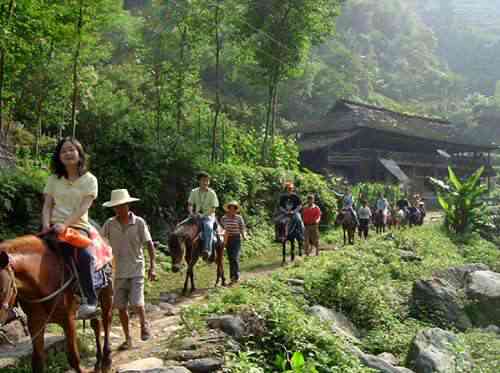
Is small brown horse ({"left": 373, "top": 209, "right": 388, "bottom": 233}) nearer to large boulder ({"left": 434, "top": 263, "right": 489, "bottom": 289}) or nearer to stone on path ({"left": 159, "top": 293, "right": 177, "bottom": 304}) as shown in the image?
large boulder ({"left": 434, "top": 263, "right": 489, "bottom": 289})

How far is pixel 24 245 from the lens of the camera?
4.65m

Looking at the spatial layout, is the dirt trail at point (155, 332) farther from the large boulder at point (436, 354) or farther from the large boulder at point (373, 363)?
the large boulder at point (436, 354)

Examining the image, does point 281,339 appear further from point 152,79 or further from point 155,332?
point 152,79

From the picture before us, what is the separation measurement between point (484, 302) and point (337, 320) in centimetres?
461

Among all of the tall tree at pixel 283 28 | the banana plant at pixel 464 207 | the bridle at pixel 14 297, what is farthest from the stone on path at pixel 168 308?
the banana plant at pixel 464 207

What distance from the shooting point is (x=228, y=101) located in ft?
148

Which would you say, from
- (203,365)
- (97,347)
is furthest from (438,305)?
(97,347)

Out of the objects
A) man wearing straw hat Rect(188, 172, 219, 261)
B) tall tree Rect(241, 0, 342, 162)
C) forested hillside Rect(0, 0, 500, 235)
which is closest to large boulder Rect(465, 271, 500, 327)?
man wearing straw hat Rect(188, 172, 219, 261)

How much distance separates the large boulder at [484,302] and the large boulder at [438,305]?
13.6 inches

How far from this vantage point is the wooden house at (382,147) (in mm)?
35531

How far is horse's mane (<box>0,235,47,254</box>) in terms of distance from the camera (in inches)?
177

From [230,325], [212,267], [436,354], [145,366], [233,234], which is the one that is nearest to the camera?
[145,366]

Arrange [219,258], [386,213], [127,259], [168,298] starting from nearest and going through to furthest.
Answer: [127,259] → [168,298] → [219,258] → [386,213]

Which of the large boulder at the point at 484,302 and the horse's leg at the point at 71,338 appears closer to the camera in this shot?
the horse's leg at the point at 71,338
